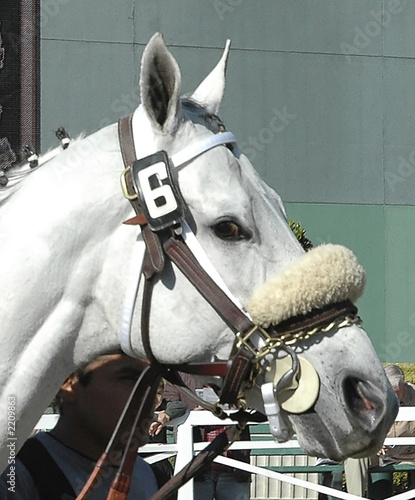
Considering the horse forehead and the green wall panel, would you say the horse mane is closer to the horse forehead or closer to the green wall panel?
the horse forehead

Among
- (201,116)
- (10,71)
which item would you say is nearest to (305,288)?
(201,116)

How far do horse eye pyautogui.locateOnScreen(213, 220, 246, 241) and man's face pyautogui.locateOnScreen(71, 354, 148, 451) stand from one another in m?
0.81

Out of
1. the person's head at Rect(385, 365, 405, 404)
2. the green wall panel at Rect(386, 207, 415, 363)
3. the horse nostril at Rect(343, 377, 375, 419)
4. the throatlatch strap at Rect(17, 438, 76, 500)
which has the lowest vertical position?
the green wall panel at Rect(386, 207, 415, 363)

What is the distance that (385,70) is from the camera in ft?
40.8

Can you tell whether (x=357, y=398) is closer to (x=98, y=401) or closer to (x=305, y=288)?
(x=305, y=288)

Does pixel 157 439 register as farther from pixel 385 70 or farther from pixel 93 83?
pixel 385 70

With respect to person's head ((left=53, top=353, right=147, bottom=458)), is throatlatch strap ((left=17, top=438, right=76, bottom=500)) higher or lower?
lower

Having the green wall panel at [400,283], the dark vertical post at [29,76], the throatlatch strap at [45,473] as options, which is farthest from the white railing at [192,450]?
the green wall panel at [400,283]

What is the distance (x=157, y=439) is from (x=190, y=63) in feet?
22.9

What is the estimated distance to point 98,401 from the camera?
2.99 metres

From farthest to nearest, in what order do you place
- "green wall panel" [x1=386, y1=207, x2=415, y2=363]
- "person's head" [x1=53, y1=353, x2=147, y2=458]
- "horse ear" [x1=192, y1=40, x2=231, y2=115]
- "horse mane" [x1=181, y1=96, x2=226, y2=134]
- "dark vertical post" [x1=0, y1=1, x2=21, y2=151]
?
"green wall panel" [x1=386, y1=207, x2=415, y2=363] < "dark vertical post" [x1=0, y1=1, x2=21, y2=151] < "person's head" [x1=53, y1=353, x2=147, y2=458] < "horse ear" [x1=192, y1=40, x2=231, y2=115] < "horse mane" [x1=181, y1=96, x2=226, y2=134]

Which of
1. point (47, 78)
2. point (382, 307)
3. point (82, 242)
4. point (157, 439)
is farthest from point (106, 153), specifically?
point (382, 307)

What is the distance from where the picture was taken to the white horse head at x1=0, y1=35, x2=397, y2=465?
2307 mm

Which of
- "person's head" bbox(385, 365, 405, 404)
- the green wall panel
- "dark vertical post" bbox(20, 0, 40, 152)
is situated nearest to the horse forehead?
"person's head" bbox(385, 365, 405, 404)
